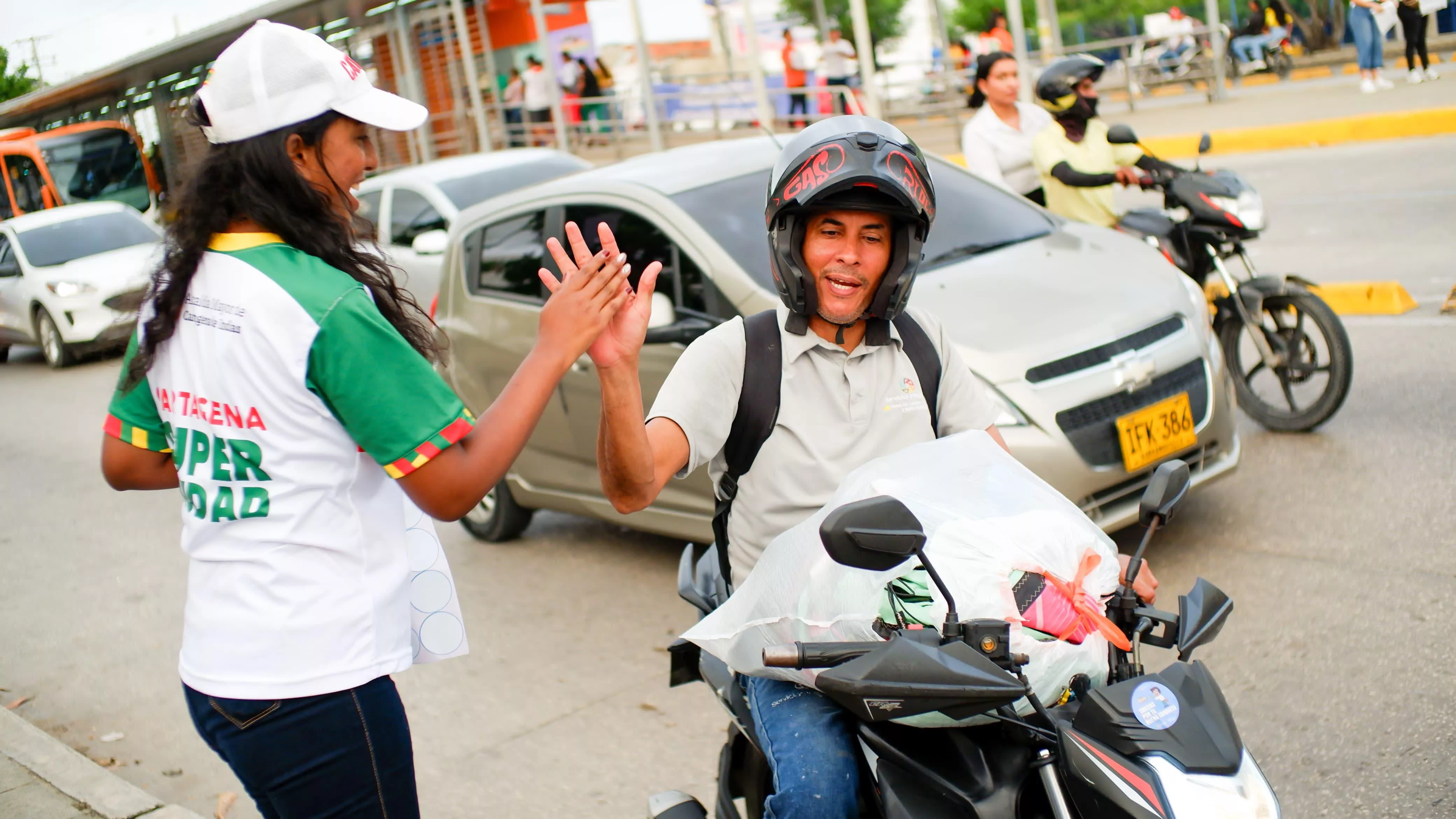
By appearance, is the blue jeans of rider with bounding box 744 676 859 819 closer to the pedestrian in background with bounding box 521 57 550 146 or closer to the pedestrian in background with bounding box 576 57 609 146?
the pedestrian in background with bounding box 576 57 609 146

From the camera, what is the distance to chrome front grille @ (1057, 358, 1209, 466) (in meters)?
4.85

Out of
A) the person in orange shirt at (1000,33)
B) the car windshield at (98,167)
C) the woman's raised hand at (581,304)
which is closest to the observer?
the woman's raised hand at (581,304)

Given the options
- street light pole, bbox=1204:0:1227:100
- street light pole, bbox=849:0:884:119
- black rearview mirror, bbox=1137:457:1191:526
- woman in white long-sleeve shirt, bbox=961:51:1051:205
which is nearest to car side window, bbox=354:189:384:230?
woman in white long-sleeve shirt, bbox=961:51:1051:205

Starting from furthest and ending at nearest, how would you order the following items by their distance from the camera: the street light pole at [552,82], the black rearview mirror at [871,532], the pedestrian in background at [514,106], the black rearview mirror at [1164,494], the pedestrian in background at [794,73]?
the pedestrian in background at [514,106] → the street light pole at [552,82] → the pedestrian in background at [794,73] → the black rearview mirror at [1164,494] → the black rearview mirror at [871,532]

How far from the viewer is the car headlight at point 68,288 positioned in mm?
15109

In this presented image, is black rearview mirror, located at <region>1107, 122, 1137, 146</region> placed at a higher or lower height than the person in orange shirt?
lower

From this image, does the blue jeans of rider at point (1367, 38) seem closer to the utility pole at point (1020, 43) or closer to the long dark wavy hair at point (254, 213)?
the utility pole at point (1020, 43)

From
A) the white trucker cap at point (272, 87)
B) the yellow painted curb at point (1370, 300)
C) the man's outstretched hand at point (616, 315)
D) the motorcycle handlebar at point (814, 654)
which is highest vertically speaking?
the white trucker cap at point (272, 87)

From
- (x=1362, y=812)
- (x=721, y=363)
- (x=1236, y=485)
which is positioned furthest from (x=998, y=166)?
(x=721, y=363)

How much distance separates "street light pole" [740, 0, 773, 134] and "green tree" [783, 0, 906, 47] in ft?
136

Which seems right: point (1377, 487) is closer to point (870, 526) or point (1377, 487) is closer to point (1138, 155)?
point (1138, 155)

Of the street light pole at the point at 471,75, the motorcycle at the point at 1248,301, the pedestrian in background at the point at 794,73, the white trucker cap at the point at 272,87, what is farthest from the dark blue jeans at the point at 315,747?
the street light pole at the point at 471,75

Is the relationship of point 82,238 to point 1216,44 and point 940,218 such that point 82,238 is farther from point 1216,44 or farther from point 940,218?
point 1216,44

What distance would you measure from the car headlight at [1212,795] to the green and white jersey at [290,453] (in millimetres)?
1151
